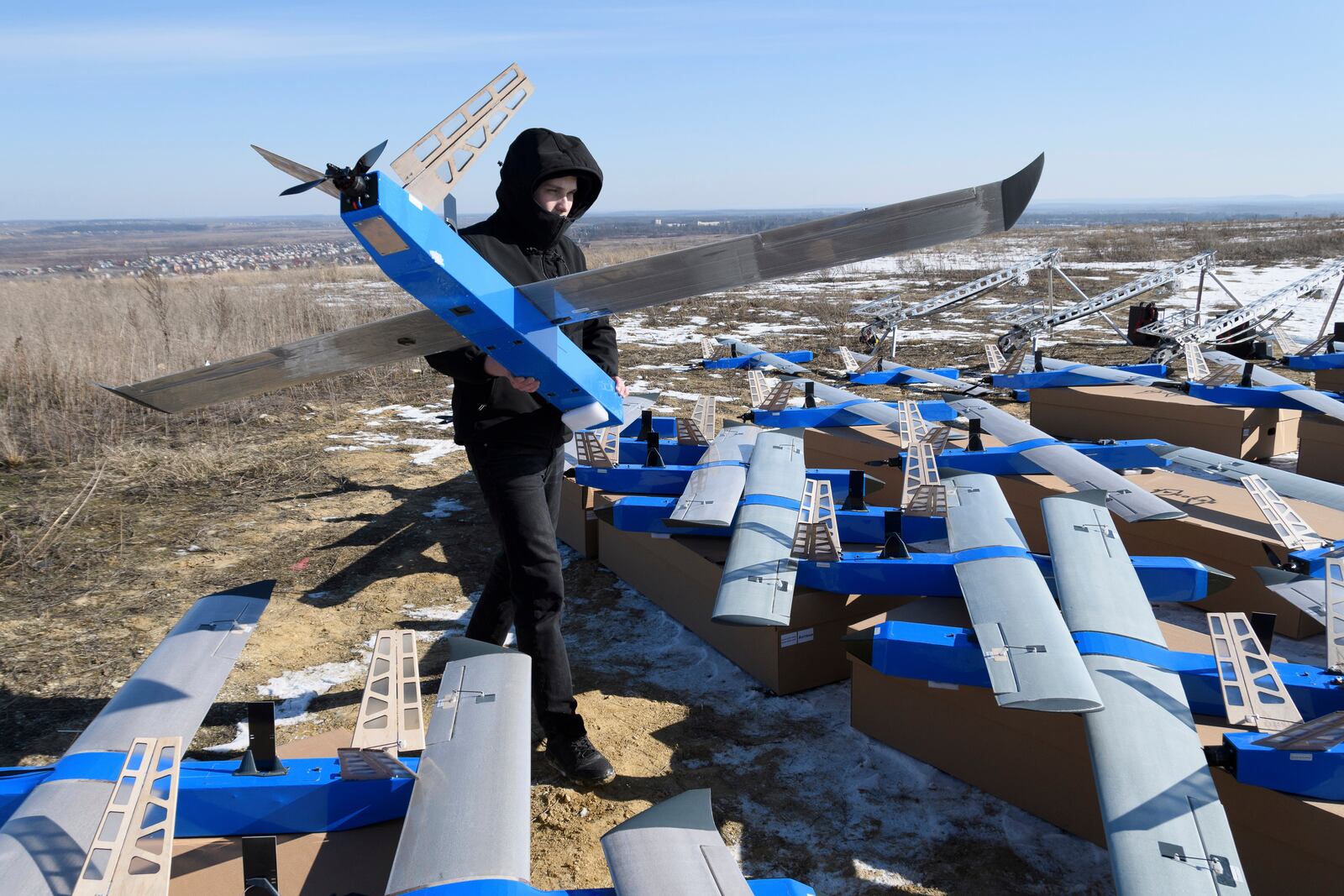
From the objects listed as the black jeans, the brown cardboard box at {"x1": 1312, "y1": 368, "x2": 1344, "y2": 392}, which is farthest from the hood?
the brown cardboard box at {"x1": 1312, "y1": 368, "x2": 1344, "y2": 392}

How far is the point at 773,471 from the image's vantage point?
4051 mm

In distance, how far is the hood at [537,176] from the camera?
2.77 metres

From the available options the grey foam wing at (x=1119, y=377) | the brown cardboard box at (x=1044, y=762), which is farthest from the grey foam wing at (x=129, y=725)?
the grey foam wing at (x=1119, y=377)

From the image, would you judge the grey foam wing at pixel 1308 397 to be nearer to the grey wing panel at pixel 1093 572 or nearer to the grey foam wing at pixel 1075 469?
the grey foam wing at pixel 1075 469

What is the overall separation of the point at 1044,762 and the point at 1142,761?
2.36 feet

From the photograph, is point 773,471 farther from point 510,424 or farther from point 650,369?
point 650,369

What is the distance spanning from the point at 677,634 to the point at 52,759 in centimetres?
260

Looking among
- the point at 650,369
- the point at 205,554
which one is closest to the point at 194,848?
the point at 205,554

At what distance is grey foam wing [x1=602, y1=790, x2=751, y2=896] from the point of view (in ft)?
4.87

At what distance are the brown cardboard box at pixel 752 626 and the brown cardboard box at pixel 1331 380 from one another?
22.4 ft

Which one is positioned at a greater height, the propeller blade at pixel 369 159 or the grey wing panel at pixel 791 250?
the propeller blade at pixel 369 159

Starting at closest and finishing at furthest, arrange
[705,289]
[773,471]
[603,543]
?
[705,289], [773,471], [603,543]

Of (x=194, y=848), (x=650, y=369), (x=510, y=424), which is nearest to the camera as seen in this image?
(x=194, y=848)

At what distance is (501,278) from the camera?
8.04 ft
